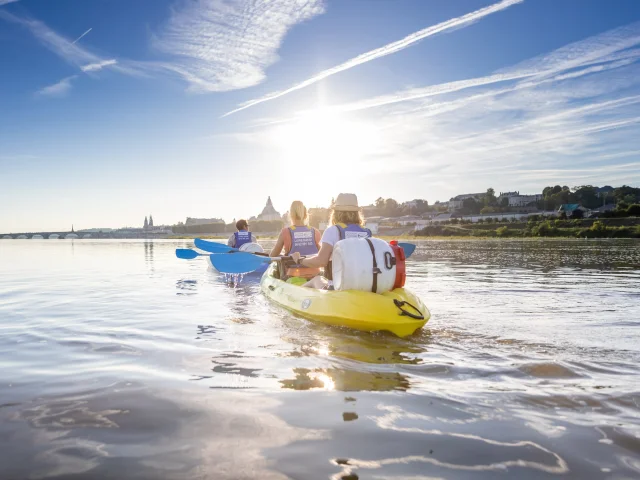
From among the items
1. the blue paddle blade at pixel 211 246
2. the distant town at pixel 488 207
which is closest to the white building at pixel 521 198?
the distant town at pixel 488 207

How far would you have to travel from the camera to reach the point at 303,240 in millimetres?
9930

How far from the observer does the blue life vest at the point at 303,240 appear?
32.3 feet

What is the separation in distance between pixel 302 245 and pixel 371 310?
3926 mm

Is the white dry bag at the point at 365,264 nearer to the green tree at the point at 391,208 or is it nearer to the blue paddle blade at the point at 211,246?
the blue paddle blade at the point at 211,246

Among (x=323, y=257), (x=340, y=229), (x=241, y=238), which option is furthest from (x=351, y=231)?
(x=241, y=238)

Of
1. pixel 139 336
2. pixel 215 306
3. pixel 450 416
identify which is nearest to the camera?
pixel 450 416

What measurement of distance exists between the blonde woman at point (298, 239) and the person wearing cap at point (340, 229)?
1.92 metres

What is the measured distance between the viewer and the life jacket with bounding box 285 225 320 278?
32.2 feet

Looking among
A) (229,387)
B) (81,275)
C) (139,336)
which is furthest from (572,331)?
(81,275)

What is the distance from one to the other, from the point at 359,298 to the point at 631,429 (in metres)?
3.80

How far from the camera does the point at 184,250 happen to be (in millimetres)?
17219

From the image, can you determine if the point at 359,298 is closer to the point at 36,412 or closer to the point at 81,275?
the point at 36,412

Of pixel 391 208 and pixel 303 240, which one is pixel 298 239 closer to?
pixel 303 240

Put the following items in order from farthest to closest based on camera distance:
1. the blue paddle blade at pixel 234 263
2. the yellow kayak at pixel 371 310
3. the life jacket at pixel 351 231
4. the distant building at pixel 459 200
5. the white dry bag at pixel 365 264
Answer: the distant building at pixel 459 200, the blue paddle blade at pixel 234 263, the life jacket at pixel 351 231, the white dry bag at pixel 365 264, the yellow kayak at pixel 371 310
